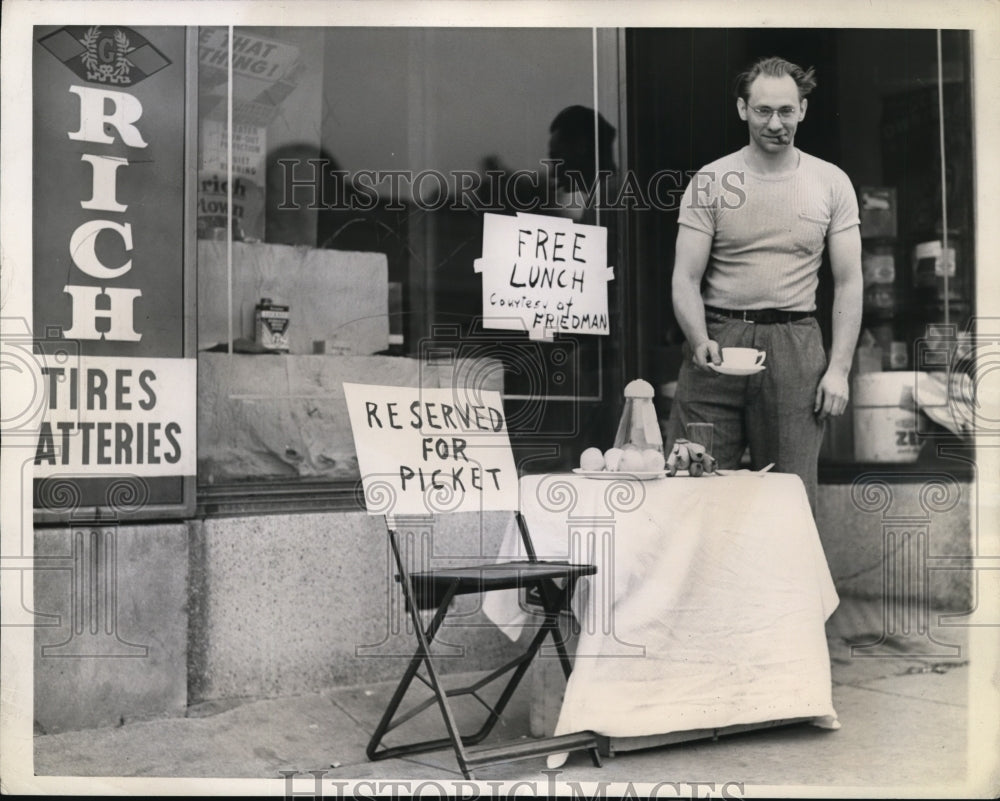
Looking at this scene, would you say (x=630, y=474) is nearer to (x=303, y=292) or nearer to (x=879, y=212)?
(x=303, y=292)

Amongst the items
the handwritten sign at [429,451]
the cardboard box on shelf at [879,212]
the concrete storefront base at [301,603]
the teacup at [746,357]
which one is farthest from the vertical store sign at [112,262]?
the cardboard box on shelf at [879,212]

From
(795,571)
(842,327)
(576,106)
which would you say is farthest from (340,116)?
(795,571)

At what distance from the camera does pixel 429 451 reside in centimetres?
391

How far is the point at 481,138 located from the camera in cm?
454

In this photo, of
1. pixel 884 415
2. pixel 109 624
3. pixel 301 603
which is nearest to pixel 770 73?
pixel 884 415

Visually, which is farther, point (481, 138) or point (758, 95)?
point (481, 138)

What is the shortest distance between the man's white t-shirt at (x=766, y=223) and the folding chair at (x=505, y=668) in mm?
1252

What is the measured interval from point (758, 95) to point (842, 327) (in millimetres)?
938

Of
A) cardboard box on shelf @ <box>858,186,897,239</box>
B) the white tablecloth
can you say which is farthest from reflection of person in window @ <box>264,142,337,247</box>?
cardboard box on shelf @ <box>858,186,897,239</box>

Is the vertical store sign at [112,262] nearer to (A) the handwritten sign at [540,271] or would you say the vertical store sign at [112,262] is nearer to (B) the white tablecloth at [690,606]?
(A) the handwritten sign at [540,271]

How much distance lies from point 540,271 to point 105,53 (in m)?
1.75

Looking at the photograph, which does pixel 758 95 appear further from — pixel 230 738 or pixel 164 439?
pixel 230 738

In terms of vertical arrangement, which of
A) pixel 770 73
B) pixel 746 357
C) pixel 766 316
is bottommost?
pixel 746 357

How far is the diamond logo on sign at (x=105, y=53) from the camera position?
385 centimetres
